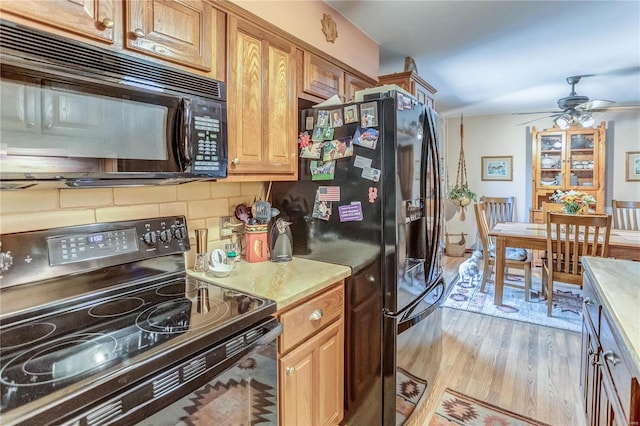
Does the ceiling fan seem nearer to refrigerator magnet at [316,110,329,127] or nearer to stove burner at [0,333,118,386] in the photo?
refrigerator magnet at [316,110,329,127]

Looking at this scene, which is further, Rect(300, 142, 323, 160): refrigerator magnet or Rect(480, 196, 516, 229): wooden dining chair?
Rect(480, 196, 516, 229): wooden dining chair

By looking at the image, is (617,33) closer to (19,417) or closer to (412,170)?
(412,170)

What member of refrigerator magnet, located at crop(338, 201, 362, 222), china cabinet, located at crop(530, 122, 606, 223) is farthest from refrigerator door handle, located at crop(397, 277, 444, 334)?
china cabinet, located at crop(530, 122, 606, 223)

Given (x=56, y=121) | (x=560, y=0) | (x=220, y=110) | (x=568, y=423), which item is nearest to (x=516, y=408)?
(x=568, y=423)

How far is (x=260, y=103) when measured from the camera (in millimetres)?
1606

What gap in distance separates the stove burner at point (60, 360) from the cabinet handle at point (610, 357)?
1412mm

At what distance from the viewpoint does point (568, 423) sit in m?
1.91

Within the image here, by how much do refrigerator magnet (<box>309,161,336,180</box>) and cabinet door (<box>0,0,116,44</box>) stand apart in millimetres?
984

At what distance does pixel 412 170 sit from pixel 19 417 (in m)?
1.61

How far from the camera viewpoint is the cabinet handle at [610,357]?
1.09 m

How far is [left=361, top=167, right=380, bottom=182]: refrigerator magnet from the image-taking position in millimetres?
1655

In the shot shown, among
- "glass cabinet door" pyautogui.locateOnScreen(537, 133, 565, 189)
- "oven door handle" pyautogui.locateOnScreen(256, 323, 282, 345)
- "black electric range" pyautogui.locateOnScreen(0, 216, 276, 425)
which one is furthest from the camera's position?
"glass cabinet door" pyautogui.locateOnScreen(537, 133, 565, 189)

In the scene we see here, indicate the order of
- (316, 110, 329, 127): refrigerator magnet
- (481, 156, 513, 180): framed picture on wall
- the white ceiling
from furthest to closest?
(481, 156, 513, 180): framed picture on wall → the white ceiling → (316, 110, 329, 127): refrigerator magnet

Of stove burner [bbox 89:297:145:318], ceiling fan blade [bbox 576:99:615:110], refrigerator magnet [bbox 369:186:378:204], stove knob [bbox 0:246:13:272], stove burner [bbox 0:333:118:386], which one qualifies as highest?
ceiling fan blade [bbox 576:99:615:110]
